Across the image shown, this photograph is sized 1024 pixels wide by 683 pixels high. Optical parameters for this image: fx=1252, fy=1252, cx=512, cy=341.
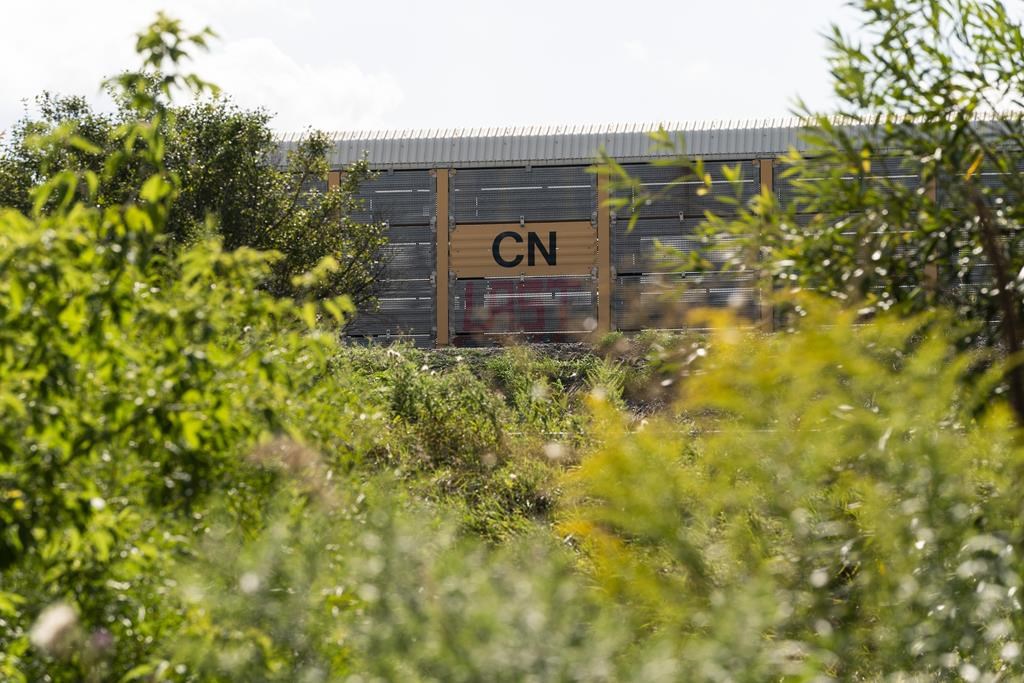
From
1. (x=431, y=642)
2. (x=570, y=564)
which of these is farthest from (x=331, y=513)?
(x=570, y=564)

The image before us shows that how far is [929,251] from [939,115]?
0.57m

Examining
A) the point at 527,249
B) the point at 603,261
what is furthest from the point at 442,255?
the point at 603,261

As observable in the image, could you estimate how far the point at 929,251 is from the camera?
5.25 m

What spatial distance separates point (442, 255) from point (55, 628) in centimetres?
2300

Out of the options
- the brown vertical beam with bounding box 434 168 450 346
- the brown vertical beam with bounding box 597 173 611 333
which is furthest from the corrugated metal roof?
the brown vertical beam with bounding box 597 173 611 333

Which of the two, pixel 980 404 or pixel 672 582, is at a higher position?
pixel 980 404

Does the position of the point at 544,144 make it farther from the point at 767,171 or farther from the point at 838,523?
the point at 838,523

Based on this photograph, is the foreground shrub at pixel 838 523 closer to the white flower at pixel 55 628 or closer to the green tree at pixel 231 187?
the white flower at pixel 55 628

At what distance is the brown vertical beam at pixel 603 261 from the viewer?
26.2 metres

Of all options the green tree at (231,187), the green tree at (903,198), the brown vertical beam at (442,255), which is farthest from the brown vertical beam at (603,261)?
the green tree at (903,198)

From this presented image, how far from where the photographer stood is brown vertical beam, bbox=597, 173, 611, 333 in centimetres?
2616

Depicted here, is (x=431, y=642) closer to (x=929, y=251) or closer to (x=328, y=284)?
(x=929, y=251)

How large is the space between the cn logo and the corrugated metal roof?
1633 millimetres

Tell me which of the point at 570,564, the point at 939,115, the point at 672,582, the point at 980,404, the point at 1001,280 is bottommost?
the point at 570,564
